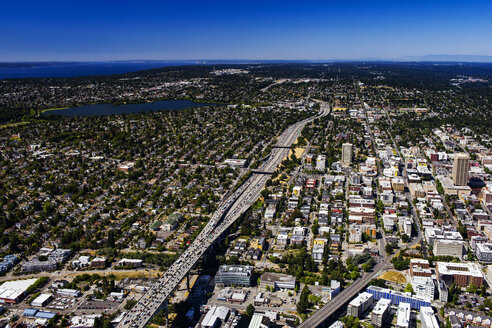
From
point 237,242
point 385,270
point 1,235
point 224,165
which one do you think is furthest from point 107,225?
point 385,270

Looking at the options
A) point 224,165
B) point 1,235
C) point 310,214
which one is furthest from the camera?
point 224,165

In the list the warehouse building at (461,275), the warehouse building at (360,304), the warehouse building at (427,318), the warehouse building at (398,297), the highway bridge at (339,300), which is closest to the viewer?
the warehouse building at (427,318)

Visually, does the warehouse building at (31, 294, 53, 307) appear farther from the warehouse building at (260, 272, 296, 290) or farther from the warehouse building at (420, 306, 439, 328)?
the warehouse building at (420, 306, 439, 328)

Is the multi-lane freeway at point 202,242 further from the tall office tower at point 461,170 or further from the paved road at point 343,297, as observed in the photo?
the tall office tower at point 461,170

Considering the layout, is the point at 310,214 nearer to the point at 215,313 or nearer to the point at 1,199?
the point at 215,313

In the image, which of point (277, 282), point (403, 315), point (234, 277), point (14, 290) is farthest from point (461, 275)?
point (14, 290)

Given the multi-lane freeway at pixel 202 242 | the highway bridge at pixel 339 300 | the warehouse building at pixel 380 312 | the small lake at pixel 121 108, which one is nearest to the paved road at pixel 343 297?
the highway bridge at pixel 339 300
